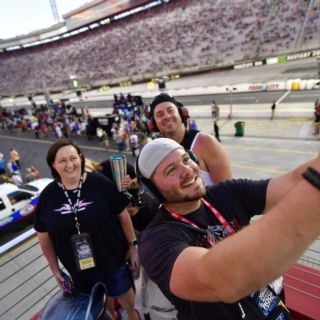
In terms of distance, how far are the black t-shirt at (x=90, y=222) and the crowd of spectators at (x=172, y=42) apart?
3056cm

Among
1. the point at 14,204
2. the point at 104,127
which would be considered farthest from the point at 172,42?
the point at 14,204

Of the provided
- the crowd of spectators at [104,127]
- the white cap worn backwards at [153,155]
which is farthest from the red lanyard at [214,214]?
the crowd of spectators at [104,127]

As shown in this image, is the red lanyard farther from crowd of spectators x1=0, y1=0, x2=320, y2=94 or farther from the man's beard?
crowd of spectators x1=0, y1=0, x2=320, y2=94

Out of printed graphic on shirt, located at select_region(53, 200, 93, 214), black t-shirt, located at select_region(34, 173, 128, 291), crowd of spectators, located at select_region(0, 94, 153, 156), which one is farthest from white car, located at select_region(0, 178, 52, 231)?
printed graphic on shirt, located at select_region(53, 200, 93, 214)

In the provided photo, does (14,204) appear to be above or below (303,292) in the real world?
below

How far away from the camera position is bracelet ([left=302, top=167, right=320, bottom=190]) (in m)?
0.79

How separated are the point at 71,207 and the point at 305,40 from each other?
4037 cm

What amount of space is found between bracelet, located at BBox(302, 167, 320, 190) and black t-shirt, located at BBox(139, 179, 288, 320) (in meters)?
0.58

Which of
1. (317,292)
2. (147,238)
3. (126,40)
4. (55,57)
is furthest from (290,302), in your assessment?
(55,57)

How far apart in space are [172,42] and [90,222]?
49.0m

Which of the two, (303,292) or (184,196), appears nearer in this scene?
(184,196)

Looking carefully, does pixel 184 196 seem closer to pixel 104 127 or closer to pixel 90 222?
pixel 90 222

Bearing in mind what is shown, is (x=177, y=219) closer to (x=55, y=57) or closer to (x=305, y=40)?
(x=305, y=40)

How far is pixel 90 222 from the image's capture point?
2.42m
